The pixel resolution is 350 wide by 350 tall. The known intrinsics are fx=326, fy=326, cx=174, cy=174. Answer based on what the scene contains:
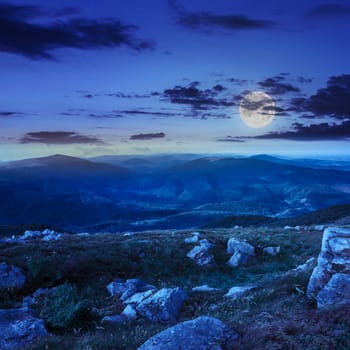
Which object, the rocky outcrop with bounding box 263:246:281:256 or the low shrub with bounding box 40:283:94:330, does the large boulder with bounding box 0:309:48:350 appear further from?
the rocky outcrop with bounding box 263:246:281:256

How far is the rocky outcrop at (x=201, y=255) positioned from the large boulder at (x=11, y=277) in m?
14.1

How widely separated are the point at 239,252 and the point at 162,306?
17.3m

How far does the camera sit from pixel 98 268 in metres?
25.1

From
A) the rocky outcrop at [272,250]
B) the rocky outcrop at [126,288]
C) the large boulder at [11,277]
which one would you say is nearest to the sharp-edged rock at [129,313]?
the rocky outcrop at [126,288]

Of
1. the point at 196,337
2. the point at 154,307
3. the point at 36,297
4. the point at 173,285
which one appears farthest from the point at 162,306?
the point at 173,285

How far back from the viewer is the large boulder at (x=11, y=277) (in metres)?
20.2

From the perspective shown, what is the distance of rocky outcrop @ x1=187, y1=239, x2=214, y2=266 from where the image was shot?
28.6 metres

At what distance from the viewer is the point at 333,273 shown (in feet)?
43.7

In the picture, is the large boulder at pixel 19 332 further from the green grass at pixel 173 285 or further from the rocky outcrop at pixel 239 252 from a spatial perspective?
the rocky outcrop at pixel 239 252

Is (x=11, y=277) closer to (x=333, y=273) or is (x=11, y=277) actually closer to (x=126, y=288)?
(x=126, y=288)

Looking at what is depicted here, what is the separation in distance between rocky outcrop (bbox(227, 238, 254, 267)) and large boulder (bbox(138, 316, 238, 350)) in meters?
20.1

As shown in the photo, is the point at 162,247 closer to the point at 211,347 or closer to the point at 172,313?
the point at 172,313

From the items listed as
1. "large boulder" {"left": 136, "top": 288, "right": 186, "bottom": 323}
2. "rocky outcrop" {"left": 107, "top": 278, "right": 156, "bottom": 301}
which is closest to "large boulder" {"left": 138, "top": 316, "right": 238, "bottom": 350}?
"large boulder" {"left": 136, "top": 288, "right": 186, "bottom": 323}

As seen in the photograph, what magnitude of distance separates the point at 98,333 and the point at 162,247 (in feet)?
64.2
